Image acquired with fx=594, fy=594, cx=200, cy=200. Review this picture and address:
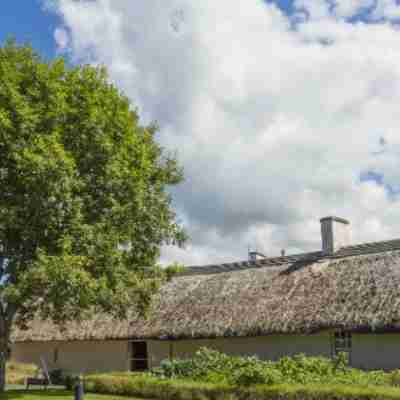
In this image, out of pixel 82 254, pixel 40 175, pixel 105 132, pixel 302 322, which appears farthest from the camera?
pixel 302 322

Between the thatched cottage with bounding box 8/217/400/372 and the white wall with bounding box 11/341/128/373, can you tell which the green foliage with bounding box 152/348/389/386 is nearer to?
the thatched cottage with bounding box 8/217/400/372

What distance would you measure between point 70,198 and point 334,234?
14466 mm

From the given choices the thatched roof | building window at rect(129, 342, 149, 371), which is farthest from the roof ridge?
building window at rect(129, 342, 149, 371)

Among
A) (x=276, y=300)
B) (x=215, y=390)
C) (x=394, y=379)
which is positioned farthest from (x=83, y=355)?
(x=394, y=379)

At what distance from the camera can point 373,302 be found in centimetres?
2170

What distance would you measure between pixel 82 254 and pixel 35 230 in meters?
1.54

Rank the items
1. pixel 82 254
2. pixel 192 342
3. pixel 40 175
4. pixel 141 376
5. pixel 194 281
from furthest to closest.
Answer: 1. pixel 194 281
2. pixel 192 342
3. pixel 141 376
4. pixel 82 254
5. pixel 40 175

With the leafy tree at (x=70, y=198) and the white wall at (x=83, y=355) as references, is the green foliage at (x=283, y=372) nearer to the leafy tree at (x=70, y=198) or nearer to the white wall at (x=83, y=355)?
the leafy tree at (x=70, y=198)

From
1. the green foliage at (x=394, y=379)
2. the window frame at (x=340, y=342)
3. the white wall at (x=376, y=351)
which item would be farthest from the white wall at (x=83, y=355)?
the green foliage at (x=394, y=379)

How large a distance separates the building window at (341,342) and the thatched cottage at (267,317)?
1.5 inches

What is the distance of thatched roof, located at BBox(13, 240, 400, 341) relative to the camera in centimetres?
2195

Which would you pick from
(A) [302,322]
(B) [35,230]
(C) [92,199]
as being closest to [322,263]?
(A) [302,322]

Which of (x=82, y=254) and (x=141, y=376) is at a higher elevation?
(x=82, y=254)

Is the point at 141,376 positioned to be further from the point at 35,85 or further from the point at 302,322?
the point at 35,85
